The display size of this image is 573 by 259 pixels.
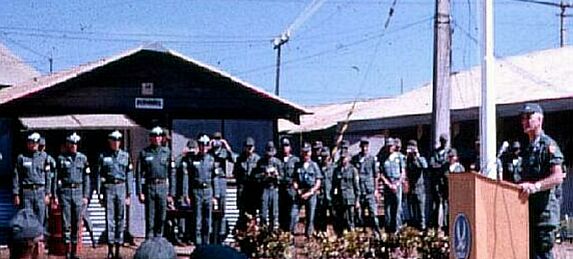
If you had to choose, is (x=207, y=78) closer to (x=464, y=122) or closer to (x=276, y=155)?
Result: (x=276, y=155)

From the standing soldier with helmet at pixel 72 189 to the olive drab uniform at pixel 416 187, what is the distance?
15.9ft

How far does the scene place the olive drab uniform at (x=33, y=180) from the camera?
1427 centimetres

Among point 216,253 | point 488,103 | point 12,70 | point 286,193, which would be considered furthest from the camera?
point 12,70

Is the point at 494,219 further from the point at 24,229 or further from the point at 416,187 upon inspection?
the point at 416,187

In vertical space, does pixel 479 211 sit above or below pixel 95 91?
below

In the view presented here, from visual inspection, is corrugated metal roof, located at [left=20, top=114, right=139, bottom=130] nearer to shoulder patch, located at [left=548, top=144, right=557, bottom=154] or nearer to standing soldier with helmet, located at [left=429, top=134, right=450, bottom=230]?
standing soldier with helmet, located at [left=429, top=134, right=450, bottom=230]

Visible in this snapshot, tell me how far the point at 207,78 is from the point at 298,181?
3331 mm

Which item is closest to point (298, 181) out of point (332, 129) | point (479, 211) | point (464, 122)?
point (479, 211)

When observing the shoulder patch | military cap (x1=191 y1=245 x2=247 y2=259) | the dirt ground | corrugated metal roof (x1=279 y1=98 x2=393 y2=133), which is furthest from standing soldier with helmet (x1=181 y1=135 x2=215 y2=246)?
corrugated metal roof (x1=279 y1=98 x2=393 y2=133)

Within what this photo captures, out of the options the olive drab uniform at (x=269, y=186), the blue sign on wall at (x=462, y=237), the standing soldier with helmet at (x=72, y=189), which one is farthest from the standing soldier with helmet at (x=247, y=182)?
the blue sign on wall at (x=462, y=237)

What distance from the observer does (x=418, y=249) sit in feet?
46.6

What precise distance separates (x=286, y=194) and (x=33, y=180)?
347 cm

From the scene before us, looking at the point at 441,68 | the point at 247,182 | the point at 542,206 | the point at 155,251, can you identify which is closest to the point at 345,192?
the point at 247,182

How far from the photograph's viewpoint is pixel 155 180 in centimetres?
1438
